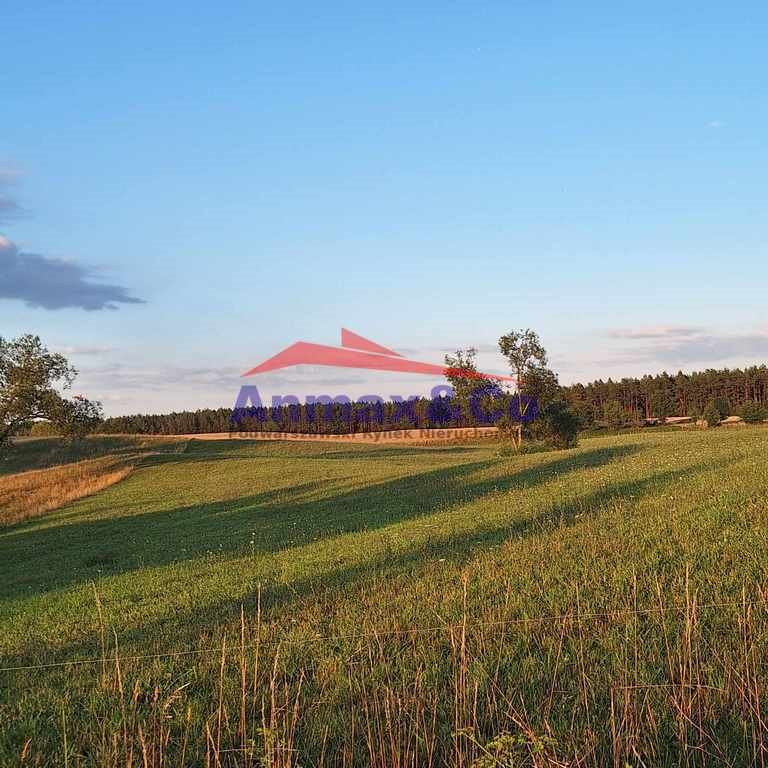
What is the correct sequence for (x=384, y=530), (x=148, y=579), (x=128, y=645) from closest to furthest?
(x=128, y=645)
(x=148, y=579)
(x=384, y=530)

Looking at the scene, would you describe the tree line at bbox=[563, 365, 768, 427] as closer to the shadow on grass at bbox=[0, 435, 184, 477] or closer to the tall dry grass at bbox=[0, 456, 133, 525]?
the shadow on grass at bbox=[0, 435, 184, 477]

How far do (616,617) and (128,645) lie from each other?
654 centimetres

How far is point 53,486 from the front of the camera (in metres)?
45.7

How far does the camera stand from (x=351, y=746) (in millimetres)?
5359

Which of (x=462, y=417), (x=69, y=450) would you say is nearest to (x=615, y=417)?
(x=462, y=417)

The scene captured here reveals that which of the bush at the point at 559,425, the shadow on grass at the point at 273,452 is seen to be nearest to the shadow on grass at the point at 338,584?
the bush at the point at 559,425

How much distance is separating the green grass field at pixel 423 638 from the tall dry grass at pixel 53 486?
1719 centimetres

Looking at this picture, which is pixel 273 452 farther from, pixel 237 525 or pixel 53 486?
pixel 237 525

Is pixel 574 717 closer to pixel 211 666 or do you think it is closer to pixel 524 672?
pixel 524 672

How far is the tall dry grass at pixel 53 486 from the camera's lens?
37656mm

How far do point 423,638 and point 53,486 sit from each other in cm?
4447

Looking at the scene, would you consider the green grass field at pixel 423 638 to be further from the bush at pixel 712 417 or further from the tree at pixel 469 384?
the bush at pixel 712 417

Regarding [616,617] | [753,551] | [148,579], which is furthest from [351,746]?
[148,579]

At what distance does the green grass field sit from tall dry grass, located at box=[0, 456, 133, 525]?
17.2 meters
